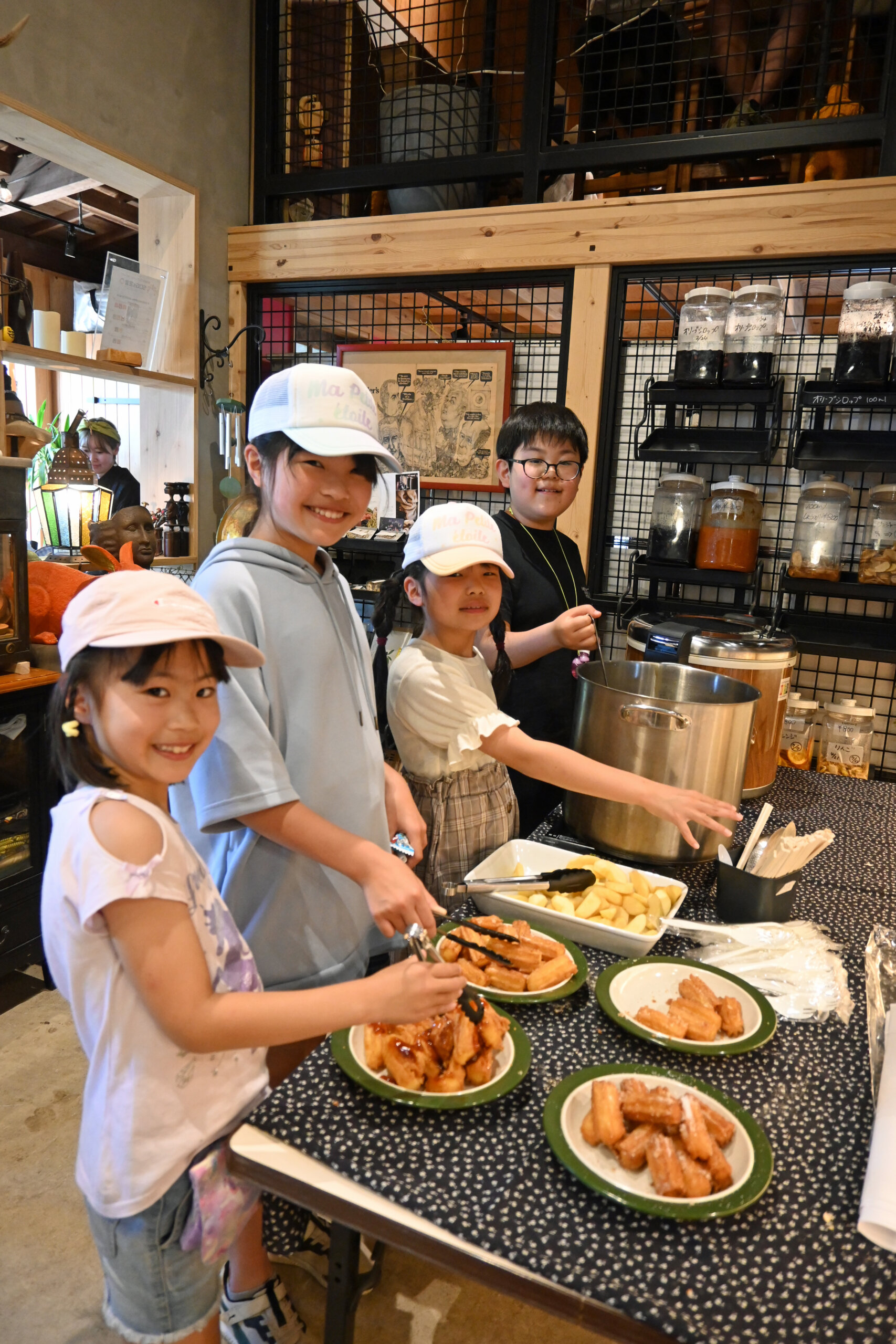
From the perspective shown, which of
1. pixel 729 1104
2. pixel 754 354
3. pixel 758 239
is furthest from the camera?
pixel 758 239

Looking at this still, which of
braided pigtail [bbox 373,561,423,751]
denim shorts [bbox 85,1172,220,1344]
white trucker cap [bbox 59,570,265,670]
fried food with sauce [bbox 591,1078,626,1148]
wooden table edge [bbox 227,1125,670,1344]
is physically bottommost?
denim shorts [bbox 85,1172,220,1344]

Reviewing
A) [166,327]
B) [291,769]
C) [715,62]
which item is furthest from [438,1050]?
[715,62]

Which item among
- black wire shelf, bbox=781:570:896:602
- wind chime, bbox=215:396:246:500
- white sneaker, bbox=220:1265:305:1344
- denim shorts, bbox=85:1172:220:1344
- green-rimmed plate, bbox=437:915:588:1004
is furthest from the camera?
wind chime, bbox=215:396:246:500

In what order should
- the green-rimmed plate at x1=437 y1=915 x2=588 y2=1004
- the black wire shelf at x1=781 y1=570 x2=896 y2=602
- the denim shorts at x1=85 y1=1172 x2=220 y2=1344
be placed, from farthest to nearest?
the black wire shelf at x1=781 y1=570 x2=896 y2=602 → the green-rimmed plate at x1=437 y1=915 x2=588 y2=1004 → the denim shorts at x1=85 y1=1172 x2=220 y2=1344

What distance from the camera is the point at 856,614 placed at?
277 cm

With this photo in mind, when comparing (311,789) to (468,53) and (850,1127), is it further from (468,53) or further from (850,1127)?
(468,53)

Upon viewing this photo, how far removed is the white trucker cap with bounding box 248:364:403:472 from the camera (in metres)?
1.15

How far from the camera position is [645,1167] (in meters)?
0.83

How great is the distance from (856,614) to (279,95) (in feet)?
9.83

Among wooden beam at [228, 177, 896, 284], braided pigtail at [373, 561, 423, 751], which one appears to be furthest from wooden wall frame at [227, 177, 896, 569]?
braided pigtail at [373, 561, 423, 751]

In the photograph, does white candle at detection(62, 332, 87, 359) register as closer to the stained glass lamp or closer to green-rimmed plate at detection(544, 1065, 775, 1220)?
the stained glass lamp

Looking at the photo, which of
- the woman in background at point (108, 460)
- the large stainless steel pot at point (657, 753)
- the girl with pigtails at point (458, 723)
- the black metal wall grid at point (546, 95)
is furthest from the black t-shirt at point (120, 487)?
the large stainless steel pot at point (657, 753)

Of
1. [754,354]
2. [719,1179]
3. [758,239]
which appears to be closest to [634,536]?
[754,354]

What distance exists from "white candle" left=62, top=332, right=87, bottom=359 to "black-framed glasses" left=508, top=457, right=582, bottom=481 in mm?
1597
